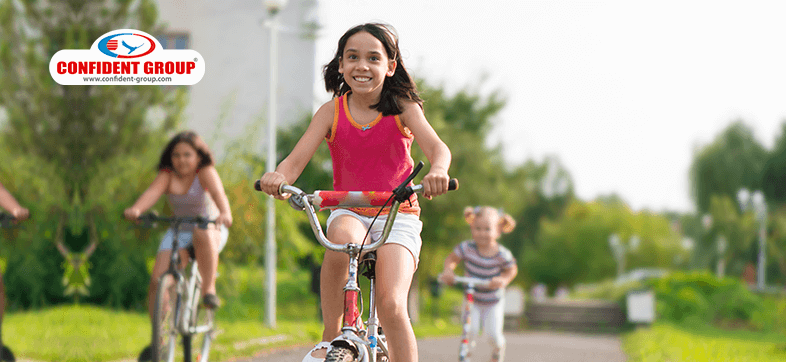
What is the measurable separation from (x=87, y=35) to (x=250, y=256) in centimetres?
558

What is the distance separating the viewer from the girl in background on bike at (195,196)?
5691 millimetres

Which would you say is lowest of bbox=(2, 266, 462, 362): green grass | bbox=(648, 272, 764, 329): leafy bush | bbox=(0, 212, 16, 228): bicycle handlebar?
bbox=(648, 272, 764, 329): leafy bush

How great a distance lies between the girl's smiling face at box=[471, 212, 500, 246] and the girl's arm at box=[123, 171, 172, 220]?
9.48ft

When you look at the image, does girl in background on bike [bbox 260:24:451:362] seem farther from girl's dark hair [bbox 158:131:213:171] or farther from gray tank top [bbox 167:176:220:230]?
gray tank top [bbox 167:176:220:230]

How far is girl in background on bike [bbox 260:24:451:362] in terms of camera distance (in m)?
3.13

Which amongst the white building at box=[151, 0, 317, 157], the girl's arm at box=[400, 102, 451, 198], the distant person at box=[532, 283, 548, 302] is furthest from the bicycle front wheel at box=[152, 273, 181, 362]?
the distant person at box=[532, 283, 548, 302]

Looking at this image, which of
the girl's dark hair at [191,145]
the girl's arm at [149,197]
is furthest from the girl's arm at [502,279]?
the girl's arm at [149,197]

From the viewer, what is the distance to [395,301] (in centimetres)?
307

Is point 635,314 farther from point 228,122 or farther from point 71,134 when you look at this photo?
point 71,134

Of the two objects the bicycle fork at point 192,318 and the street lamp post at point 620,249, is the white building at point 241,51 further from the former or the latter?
the street lamp post at point 620,249

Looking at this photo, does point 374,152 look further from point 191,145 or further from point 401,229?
point 191,145

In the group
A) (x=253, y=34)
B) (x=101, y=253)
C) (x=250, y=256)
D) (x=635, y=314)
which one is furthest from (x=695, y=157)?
(x=101, y=253)

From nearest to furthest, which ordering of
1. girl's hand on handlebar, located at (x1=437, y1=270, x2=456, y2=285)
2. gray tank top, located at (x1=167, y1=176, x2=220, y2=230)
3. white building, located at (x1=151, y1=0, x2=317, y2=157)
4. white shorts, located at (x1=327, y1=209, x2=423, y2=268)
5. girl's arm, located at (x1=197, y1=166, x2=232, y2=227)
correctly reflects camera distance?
white shorts, located at (x1=327, y1=209, x2=423, y2=268) → girl's arm, located at (x1=197, y1=166, x2=232, y2=227) → gray tank top, located at (x1=167, y1=176, x2=220, y2=230) → girl's hand on handlebar, located at (x1=437, y1=270, x2=456, y2=285) → white building, located at (x1=151, y1=0, x2=317, y2=157)

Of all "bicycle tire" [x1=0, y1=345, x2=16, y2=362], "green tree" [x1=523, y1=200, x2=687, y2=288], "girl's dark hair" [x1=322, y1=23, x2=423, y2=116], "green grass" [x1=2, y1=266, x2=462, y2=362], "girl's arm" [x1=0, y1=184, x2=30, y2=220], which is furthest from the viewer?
"green tree" [x1=523, y1=200, x2=687, y2=288]
